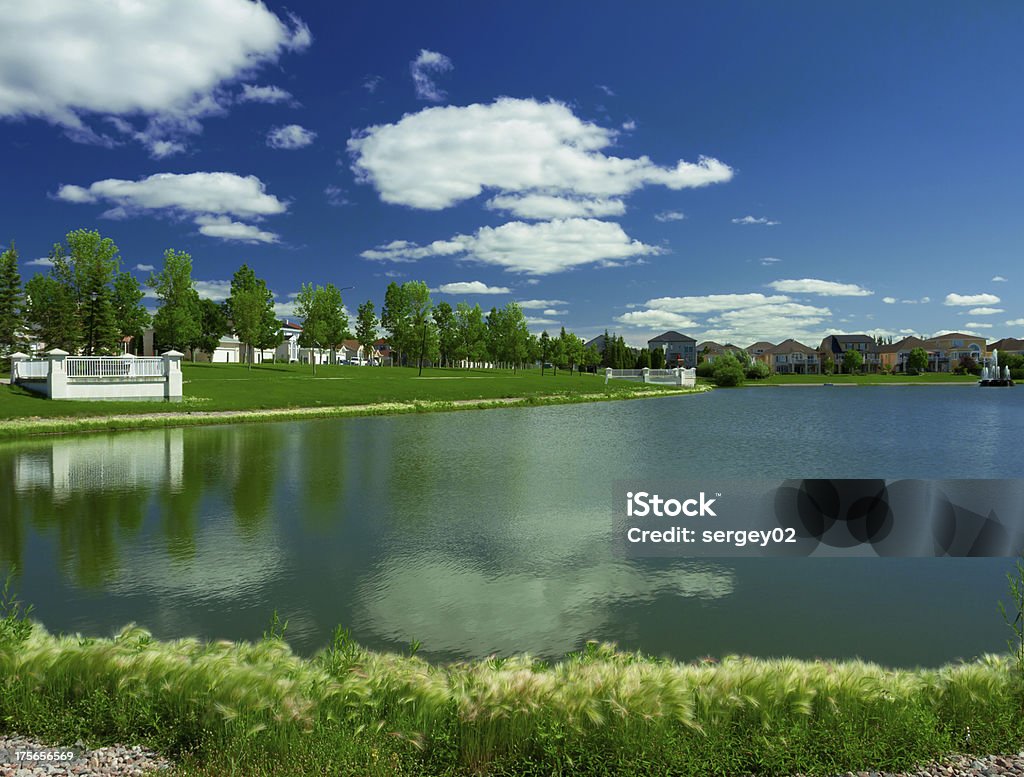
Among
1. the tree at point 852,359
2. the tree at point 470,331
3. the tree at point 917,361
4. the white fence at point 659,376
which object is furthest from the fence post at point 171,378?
Answer: the tree at point 917,361

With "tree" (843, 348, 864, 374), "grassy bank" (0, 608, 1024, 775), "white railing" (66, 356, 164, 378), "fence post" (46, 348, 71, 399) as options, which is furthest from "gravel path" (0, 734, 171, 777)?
"tree" (843, 348, 864, 374)

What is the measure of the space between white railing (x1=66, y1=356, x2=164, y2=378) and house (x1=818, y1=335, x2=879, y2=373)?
176260 mm

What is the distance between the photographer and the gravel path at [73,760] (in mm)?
3748

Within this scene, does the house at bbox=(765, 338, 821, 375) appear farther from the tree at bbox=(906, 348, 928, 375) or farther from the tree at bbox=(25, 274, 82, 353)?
the tree at bbox=(25, 274, 82, 353)

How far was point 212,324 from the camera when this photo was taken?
94.6 meters

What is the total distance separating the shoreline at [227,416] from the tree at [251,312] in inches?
1548

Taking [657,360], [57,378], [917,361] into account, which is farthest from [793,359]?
[57,378]

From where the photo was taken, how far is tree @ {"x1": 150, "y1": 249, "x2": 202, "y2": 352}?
69.7m

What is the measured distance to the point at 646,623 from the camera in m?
6.55

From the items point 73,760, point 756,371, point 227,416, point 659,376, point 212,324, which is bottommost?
point 73,760

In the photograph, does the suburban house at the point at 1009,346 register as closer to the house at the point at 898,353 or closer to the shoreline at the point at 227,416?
the house at the point at 898,353

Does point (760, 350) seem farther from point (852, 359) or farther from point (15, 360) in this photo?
point (15, 360)

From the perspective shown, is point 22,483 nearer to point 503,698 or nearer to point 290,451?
point 290,451

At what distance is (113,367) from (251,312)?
41178 mm
